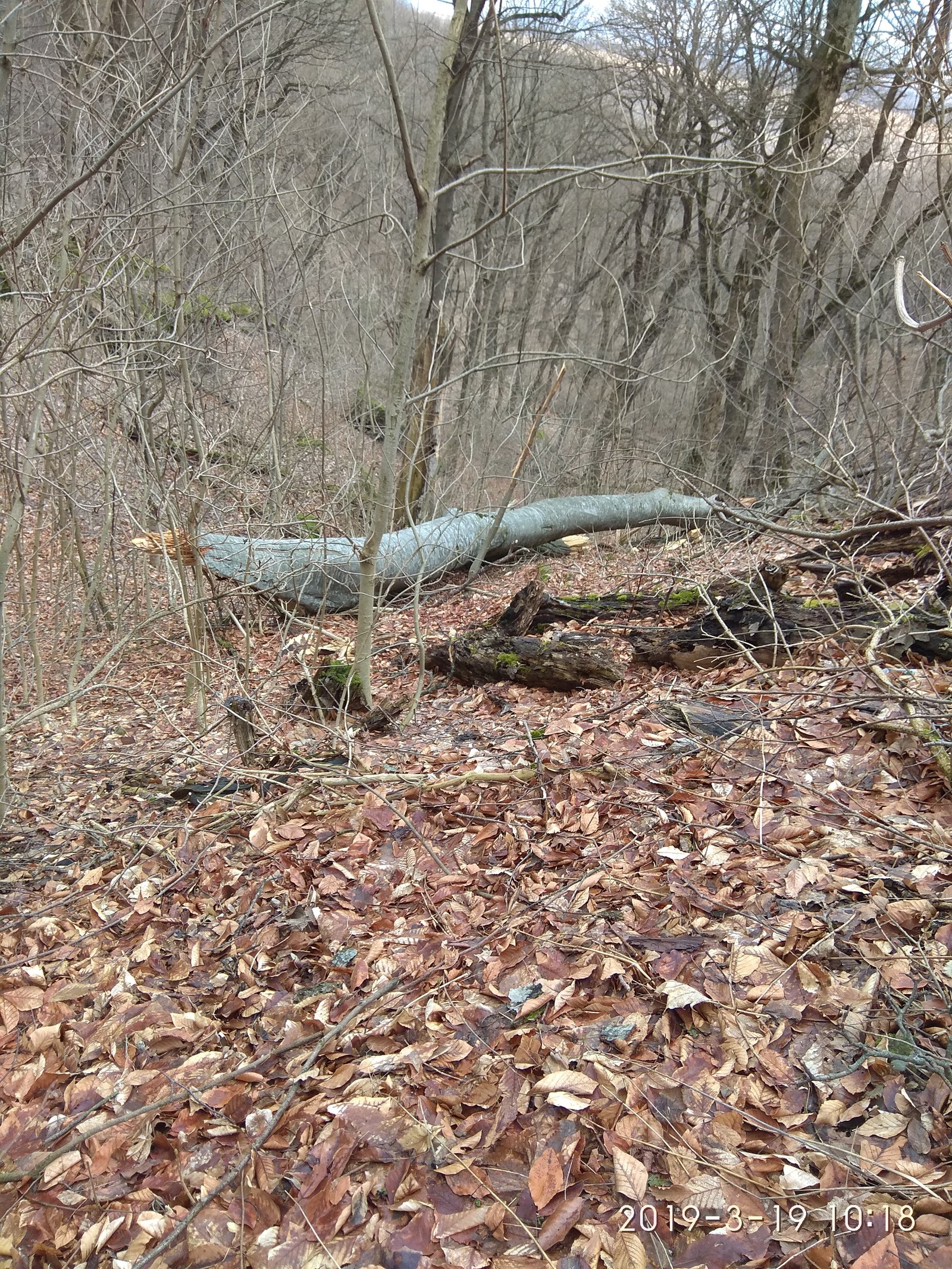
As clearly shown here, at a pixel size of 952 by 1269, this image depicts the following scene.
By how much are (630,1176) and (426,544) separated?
5.16m

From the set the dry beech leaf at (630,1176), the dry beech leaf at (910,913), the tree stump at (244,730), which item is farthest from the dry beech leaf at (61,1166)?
the dry beech leaf at (910,913)

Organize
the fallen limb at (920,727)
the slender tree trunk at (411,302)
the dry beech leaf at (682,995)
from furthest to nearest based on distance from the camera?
the slender tree trunk at (411,302) < the fallen limb at (920,727) < the dry beech leaf at (682,995)

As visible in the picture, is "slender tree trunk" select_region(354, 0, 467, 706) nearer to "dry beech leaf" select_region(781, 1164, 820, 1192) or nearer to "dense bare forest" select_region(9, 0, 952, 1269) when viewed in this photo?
"dense bare forest" select_region(9, 0, 952, 1269)

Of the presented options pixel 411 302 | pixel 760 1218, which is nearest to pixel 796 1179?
pixel 760 1218

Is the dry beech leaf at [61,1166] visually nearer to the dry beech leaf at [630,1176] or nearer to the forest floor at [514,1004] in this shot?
the forest floor at [514,1004]

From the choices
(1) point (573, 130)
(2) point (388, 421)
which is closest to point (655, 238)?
(1) point (573, 130)

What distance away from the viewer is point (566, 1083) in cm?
188

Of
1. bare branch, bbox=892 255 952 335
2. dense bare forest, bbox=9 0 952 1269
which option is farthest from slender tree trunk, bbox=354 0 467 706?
bare branch, bbox=892 255 952 335

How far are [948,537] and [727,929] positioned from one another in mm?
2660

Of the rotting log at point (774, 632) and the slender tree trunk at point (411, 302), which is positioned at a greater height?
the slender tree trunk at point (411, 302)

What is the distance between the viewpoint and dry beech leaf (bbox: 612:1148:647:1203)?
162 centimetres

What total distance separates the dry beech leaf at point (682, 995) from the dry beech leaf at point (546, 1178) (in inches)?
20.2

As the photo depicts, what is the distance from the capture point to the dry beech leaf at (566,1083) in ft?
6.12

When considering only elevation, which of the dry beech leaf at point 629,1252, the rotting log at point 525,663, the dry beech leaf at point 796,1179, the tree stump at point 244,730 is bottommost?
the tree stump at point 244,730
